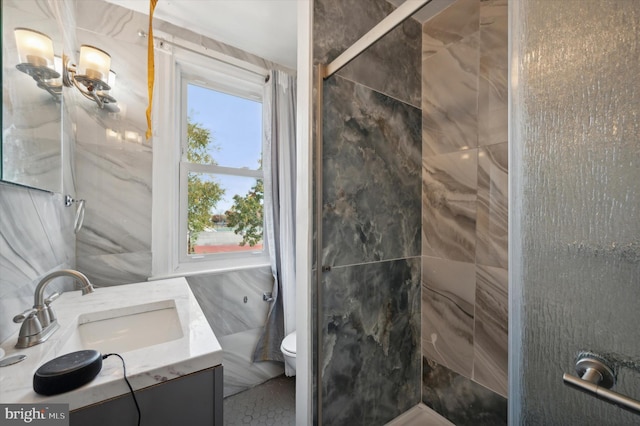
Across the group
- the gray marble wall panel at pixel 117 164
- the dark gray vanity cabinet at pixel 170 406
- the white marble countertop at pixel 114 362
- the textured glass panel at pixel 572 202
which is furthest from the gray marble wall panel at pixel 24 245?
the textured glass panel at pixel 572 202

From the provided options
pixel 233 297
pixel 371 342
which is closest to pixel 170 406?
pixel 371 342

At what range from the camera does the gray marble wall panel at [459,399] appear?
125cm

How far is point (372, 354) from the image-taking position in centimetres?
131

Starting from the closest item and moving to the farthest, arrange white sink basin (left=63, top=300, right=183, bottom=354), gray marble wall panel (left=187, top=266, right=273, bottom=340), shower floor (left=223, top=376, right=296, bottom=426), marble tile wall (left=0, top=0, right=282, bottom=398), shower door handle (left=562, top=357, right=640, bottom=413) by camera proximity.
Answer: shower door handle (left=562, top=357, right=640, bottom=413) < white sink basin (left=63, top=300, right=183, bottom=354) < marble tile wall (left=0, top=0, right=282, bottom=398) < shower floor (left=223, top=376, right=296, bottom=426) < gray marble wall panel (left=187, top=266, right=273, bottom=340)

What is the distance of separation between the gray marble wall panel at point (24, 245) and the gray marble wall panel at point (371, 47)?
1201mm

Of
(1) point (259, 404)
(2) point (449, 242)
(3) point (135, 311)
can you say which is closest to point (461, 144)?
(2) point (449, 242)

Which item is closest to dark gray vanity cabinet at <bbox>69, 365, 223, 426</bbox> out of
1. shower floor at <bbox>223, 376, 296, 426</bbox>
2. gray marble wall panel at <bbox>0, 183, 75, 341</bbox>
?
gray marble wall panel at <bbox>0, 183, 75, 341</bbox>

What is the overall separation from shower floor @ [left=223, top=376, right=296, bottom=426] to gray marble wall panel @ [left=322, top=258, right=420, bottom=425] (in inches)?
23.3

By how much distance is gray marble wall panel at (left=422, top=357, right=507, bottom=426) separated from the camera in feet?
4.09

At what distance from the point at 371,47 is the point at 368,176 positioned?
67 cm

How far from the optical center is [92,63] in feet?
4.22

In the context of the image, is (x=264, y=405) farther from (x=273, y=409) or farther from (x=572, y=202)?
(x=572, y=202)

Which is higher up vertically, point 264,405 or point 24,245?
point 24,245

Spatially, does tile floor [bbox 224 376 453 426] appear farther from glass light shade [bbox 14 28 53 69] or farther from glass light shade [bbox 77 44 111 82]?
glass light shade [bbox 77 44 111 82]
